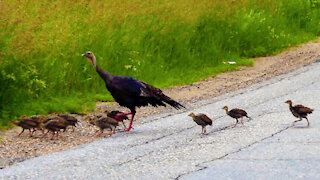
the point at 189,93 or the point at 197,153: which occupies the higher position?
the point at 197,153

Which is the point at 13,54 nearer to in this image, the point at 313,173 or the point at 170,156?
the point at 170,156

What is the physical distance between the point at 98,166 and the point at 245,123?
3310 mm

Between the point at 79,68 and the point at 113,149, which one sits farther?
the point at 79,68

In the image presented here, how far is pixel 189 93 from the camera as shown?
15.3 m

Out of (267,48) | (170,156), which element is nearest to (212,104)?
(170,156)

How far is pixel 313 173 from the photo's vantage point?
7895 mm

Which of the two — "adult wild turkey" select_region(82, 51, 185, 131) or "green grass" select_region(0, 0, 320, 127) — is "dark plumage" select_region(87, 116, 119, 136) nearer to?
"adult wild turkey" select_region(82, 51, 185, 131)

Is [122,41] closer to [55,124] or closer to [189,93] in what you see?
[189,93]

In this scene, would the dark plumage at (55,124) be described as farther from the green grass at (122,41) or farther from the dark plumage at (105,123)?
the green grass at (122,41)

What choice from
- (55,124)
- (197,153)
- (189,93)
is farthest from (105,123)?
(189,93)

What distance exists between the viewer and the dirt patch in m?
10.1

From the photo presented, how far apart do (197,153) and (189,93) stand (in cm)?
611

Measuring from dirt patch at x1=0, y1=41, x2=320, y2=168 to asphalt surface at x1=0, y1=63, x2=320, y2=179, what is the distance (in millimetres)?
433

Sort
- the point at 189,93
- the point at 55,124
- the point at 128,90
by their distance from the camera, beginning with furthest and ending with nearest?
the point at 189,93
the point at 128,90
the point at 55,124
